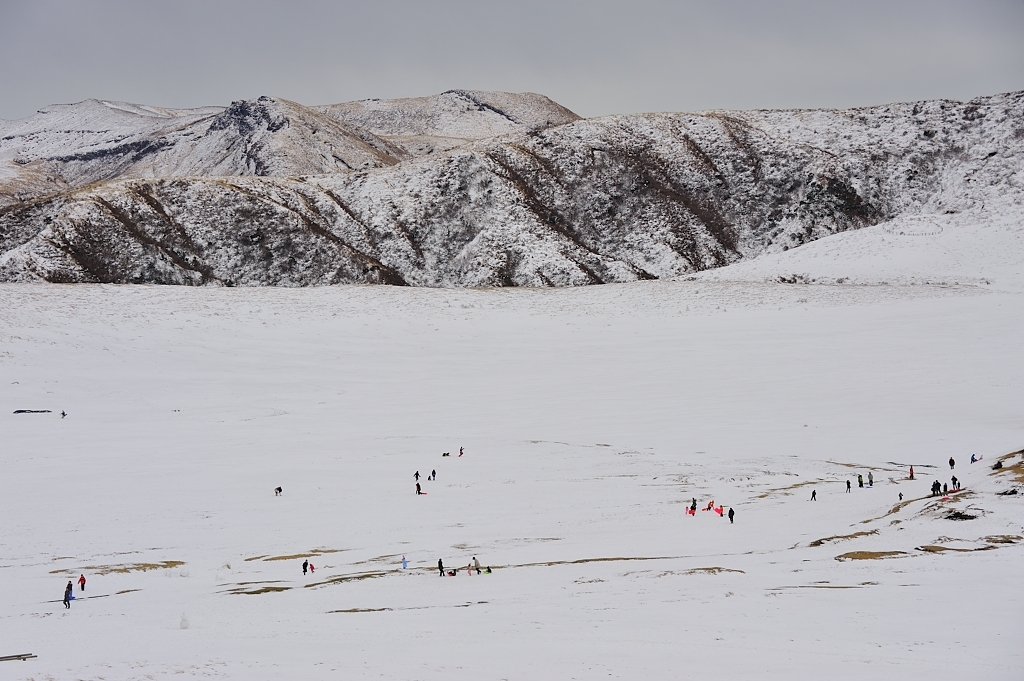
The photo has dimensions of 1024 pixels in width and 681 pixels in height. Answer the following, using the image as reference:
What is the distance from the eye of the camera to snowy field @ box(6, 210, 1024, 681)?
15.2m

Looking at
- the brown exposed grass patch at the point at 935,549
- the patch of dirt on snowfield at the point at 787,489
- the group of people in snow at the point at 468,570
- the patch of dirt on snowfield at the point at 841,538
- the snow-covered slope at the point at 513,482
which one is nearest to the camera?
the snow-covered slope at the point at 513,482

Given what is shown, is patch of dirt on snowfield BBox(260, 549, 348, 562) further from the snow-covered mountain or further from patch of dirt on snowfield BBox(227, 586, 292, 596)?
the snow-covered mountain

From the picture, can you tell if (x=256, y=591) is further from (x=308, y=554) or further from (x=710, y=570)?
(x=710, y=570)

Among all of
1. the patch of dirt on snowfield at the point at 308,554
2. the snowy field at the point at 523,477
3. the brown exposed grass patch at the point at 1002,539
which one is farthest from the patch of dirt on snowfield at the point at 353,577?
the brown exposed grass patch at the point at 1002,539

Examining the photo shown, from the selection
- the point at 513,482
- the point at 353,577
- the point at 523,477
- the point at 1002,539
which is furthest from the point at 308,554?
the point at 1002,539

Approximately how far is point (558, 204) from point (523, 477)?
71.8 m

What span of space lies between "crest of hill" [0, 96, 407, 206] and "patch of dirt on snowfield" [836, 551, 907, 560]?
13028cm

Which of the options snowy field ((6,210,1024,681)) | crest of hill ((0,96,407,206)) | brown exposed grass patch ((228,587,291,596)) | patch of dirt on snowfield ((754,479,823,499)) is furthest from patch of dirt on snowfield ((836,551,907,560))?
crest of hill ((0,96,407,206))

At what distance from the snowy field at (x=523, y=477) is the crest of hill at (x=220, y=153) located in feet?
290

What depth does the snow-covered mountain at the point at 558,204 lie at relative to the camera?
85500 millimetres

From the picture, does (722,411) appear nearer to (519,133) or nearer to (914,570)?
(914,570)

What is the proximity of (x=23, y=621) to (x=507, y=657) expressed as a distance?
39.5 ft

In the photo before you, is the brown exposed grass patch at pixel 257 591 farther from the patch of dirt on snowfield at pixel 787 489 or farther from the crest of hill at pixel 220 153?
the crest of hill at pixel 220 153

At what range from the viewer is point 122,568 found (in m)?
22.6
